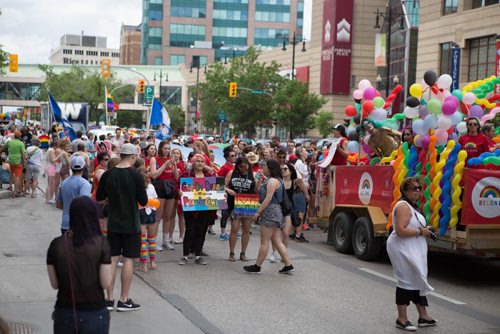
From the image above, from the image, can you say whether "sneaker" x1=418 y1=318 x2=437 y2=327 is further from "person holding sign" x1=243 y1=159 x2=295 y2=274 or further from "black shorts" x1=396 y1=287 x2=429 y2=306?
"person holding sign" x1=243 y1=159 x2=295 y2=274

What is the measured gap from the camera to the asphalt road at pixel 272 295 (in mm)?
8680

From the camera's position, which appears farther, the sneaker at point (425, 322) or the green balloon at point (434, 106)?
the green balloon at point (434, 106)

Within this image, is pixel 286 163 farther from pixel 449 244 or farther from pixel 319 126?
pixel 319 126

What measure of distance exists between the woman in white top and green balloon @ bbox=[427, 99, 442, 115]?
3.32 m

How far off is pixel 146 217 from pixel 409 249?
4.22m

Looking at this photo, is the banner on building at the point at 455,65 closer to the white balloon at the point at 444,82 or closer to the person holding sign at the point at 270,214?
the white balloon at the point at 444,82

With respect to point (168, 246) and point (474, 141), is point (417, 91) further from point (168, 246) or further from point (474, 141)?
point (168, 246)

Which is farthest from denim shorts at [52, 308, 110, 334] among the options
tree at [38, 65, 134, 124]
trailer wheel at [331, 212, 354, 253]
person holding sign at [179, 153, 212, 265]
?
tree at [38, 65, 134, 124]

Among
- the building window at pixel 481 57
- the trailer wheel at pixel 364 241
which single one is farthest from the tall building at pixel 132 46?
the trailer wheel at pixel 364 241

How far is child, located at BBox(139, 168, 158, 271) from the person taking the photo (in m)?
11.2

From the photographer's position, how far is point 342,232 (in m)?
14.5

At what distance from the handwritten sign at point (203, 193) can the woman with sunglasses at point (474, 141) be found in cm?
386

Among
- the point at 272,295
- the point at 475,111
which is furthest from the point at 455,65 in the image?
the point at 272,295

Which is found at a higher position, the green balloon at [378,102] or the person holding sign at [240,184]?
the green balloon at [378,102]
